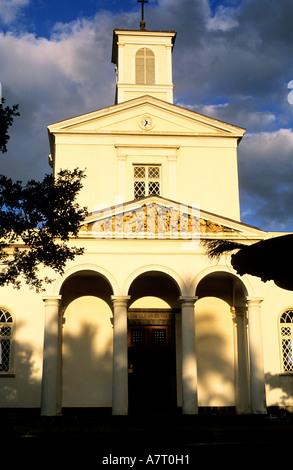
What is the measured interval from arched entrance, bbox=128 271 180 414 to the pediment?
6.40 metres

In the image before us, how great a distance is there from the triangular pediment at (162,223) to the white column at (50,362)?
2919mm

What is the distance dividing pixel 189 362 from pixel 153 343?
376 cm

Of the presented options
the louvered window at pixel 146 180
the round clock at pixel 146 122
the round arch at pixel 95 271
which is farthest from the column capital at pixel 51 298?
the round clock at pixel 146 122

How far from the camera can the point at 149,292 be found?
22.2 m

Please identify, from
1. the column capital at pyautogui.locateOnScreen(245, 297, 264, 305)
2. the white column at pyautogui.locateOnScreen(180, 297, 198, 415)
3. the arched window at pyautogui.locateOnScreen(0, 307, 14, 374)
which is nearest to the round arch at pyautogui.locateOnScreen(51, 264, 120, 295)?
the white column at pyautogui.locateOnScreen(180, 297, 198, 415)

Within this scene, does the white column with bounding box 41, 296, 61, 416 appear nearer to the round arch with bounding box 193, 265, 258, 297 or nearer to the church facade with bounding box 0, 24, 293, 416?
the church facade with bounding box 0, 24, 293, 416

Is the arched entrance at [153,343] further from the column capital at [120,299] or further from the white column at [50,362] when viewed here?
the white column at [50,362]

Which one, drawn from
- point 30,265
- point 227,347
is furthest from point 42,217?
point 227,347

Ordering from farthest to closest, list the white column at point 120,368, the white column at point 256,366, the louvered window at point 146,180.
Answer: the louvered window at point 146,180 → the white column at point 256,366 → the white column at point 120,368

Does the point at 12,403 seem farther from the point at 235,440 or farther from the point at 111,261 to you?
the point at 235,440

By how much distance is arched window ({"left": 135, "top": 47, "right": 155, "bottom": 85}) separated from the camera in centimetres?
2734

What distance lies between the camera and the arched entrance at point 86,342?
2109cm

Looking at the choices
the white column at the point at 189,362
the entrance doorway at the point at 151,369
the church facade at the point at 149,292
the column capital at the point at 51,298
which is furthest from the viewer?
the entrance doorway at the point at 151,369

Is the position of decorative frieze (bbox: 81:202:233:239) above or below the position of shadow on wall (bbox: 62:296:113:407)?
above
